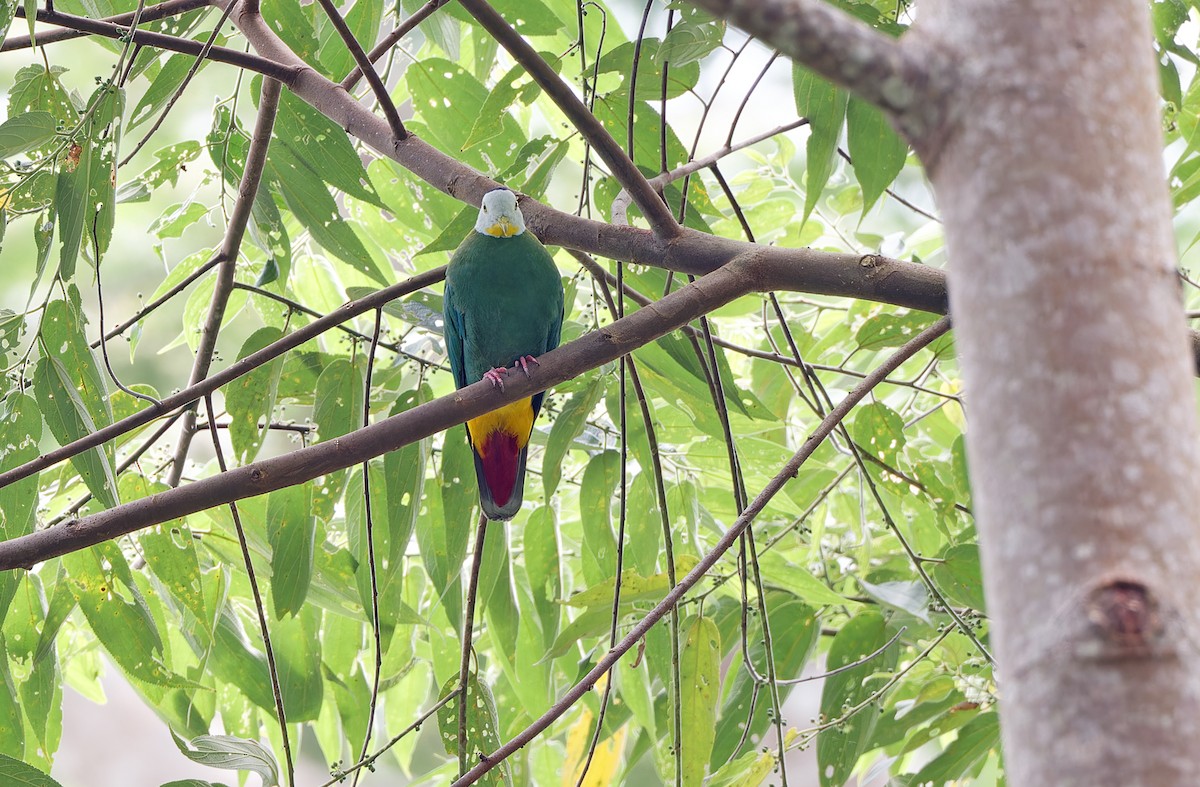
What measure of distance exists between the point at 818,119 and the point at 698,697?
3.15 ft

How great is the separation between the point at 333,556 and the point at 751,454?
0.88 metres

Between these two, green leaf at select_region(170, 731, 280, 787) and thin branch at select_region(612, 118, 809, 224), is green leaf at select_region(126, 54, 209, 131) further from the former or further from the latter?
green leaf at select_region(170, 731, 280, 787)

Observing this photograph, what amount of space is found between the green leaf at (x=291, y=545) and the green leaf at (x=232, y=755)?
241 mm

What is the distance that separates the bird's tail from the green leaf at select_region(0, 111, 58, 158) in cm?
105

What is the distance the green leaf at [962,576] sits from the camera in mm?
1820

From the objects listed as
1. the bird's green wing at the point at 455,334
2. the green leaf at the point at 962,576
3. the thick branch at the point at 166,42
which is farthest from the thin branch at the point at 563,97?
the bird's green wing at the point at 455,334

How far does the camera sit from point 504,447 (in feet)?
8.28

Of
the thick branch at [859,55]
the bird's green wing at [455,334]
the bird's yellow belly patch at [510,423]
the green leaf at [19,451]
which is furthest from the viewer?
the bird's green wing at [455,334]

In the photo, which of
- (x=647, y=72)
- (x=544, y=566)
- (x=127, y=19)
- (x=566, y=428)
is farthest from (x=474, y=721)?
(x=127, y=19)

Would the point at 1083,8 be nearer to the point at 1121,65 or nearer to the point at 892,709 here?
the point at 1121,65

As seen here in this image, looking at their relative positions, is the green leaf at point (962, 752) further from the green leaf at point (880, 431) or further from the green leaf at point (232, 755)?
the green leaf at point (232, 755)

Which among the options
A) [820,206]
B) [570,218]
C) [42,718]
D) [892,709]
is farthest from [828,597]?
[42,718]

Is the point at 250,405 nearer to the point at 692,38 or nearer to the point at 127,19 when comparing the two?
the point at 127,19

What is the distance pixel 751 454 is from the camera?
7.39 feet
